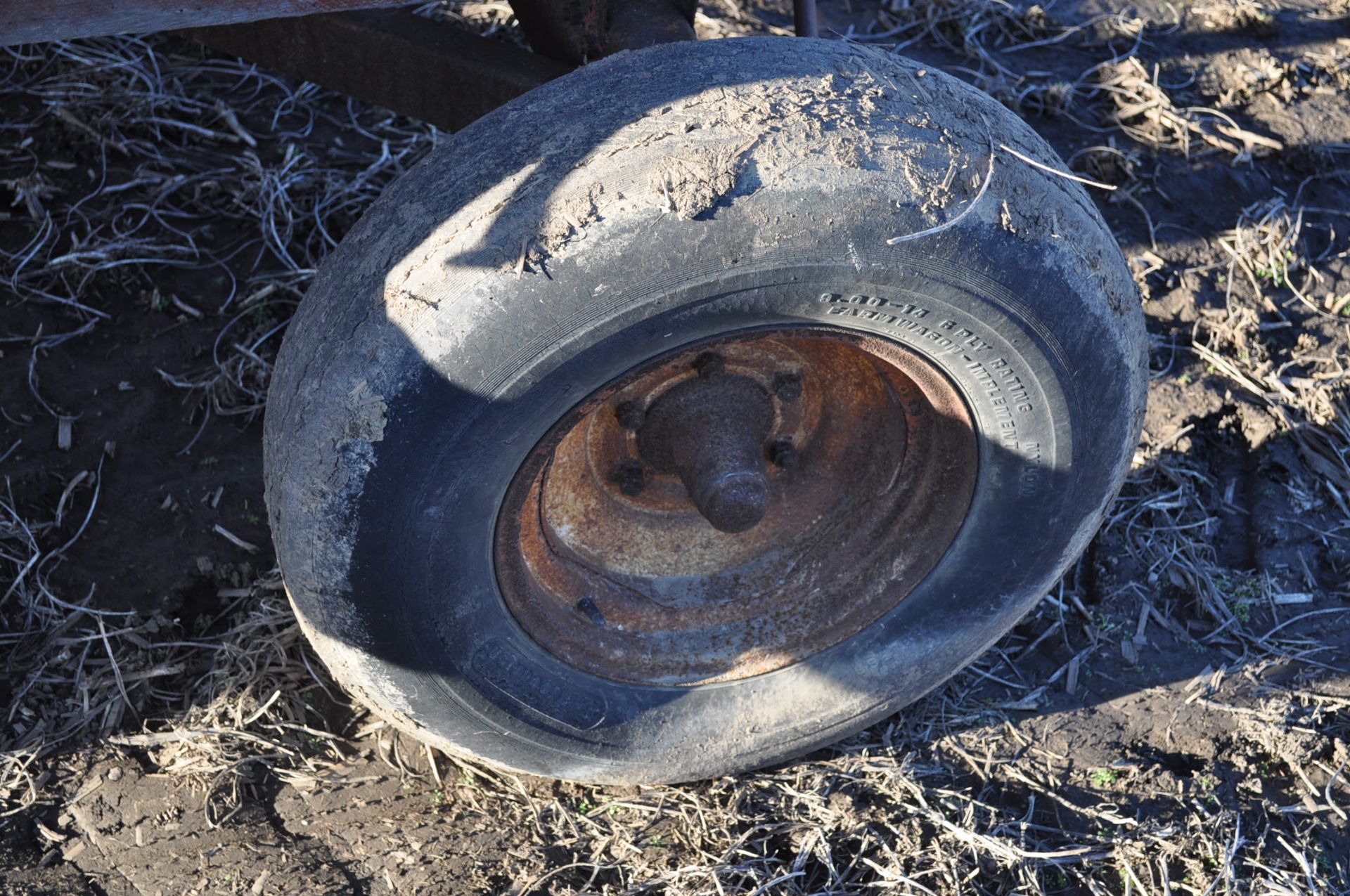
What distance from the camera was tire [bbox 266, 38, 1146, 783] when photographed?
1809 millimetres

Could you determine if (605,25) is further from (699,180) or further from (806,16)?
(699,180)

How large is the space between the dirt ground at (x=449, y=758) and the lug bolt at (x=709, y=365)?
952 millimetres

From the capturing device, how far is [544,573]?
7.84 feet

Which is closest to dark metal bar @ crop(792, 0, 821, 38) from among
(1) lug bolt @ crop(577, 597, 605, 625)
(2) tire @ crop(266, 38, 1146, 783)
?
(2) tire @ crop(266, 38, 1146, 783)

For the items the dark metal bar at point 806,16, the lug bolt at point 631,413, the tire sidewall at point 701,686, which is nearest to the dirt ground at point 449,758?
the tire sidewall at point 701,686

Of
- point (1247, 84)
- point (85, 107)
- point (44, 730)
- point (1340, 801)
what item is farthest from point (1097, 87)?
point (44, 730)

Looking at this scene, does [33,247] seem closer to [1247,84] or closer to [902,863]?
[902,863]

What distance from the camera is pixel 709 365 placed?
91.0 inches

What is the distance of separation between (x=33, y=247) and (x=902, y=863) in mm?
2991

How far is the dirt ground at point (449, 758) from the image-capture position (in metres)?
2.51

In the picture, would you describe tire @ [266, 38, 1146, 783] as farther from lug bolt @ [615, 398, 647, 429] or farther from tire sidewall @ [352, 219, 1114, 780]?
lug bolt @ [615, 398, 647, 429]

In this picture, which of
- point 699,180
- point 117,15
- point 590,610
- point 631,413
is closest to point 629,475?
point 631,413

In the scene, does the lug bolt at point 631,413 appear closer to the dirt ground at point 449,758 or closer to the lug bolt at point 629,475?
the lug bolt at point 629,475

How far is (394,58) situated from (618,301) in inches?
49.2
